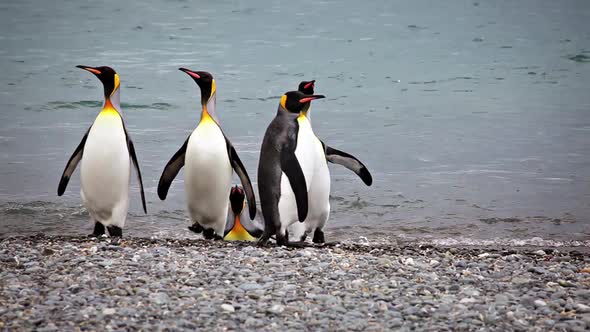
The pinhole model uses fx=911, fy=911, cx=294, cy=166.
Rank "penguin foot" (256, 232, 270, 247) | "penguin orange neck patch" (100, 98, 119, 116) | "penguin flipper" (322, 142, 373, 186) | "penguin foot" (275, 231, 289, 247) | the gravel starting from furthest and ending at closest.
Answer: "penguin flipper" (322, 142, 373, 186) → "penguin orange neck patch" (100, 98, 119, 116) → "penguin foot" (275, 231, 289, 247) → "penguin foot" (256, 232, 270, 247) → the gravel

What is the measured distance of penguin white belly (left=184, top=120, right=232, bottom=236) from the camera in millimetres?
6832

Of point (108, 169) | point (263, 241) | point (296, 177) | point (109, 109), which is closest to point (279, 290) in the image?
point (263, 241)

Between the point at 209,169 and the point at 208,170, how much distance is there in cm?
1

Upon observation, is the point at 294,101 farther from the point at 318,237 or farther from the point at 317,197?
the point at 318,237

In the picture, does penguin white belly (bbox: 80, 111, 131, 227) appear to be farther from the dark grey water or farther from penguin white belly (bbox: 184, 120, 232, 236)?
the dark grey water

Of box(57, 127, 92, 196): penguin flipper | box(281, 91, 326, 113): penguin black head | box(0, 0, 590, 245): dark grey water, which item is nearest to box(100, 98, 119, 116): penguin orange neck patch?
box(57, 127, 92, 196): penguin flipper

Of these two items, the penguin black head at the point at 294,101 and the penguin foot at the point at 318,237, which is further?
the penguin foot at the point at 318,237

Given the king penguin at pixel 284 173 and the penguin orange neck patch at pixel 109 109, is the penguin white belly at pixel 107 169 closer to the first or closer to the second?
the penguin orange neck patch at pixel 109 109

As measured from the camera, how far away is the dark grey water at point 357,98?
8.92 m

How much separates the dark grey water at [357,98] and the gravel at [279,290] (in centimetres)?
272

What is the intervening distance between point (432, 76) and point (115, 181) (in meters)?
13.3

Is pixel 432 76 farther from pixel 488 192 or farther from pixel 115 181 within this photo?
pixel 115 181

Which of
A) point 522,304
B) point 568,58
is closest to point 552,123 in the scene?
point 568,58

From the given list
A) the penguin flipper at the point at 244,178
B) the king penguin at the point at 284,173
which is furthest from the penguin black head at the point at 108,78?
the king penguin at the point at 284,173
